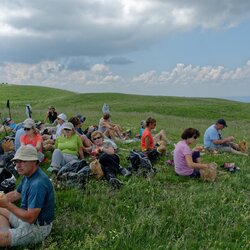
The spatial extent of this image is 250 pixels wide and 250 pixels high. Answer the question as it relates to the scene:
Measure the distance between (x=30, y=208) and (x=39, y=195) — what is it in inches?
9.7

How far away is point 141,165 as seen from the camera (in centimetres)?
1084

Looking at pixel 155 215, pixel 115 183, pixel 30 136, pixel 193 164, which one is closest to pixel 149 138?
pixel 193 164

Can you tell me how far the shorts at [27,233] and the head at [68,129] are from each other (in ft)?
18.8

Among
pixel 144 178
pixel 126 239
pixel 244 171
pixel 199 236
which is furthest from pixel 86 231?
pixel 244 171

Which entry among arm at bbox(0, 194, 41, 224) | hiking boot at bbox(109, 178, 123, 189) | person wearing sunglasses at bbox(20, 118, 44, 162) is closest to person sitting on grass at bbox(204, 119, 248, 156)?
hiking boot at bbox(109, 178, 123, 189)

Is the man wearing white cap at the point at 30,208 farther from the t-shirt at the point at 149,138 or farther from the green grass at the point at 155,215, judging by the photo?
the t-shirt at the point at 149,138

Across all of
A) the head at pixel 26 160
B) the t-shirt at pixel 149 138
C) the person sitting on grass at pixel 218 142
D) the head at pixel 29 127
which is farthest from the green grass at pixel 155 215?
the person sitting on grass at pixel 218 142

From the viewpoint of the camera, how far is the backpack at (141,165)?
10.5 m

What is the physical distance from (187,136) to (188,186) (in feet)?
4.91

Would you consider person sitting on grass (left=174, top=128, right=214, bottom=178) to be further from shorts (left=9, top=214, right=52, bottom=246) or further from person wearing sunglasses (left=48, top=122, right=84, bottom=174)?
shorts (left=9, top=214, right=52, bottom=246)

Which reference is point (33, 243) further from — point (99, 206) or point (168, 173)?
point (168, 173)

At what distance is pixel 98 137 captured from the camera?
13.9 m

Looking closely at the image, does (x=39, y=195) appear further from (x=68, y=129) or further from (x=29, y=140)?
(x=29, y=140)

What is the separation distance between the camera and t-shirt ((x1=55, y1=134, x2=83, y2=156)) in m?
11.7
